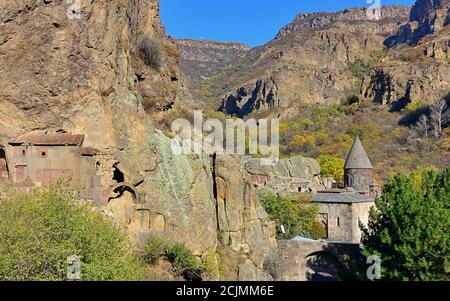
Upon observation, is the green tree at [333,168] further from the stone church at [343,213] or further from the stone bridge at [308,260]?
the stone bridge at [308,260]

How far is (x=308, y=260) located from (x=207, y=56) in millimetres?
149430

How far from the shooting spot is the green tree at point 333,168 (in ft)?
189

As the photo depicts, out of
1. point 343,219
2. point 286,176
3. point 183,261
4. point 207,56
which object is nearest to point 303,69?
point 207,56

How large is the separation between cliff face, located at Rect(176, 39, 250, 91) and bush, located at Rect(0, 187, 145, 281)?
131 meters

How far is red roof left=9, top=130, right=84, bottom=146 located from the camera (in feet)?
48.8

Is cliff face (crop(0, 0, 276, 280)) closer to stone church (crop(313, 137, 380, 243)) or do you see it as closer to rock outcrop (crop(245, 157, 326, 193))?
stone church (crop(313, 137, 380, 243))

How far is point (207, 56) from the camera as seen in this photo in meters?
170

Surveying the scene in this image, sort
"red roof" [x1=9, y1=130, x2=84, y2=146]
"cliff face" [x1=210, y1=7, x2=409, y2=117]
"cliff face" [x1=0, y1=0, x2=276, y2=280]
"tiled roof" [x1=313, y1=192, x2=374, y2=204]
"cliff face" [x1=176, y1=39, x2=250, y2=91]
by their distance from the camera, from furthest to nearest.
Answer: "cliff face" [x1=176, y1=39, x2=250, y2=91] → "cliff face" [x1=210, y1=7, x2=409, y2=117] → "tiled roof" [x1=313, y1=192, x2=374, y2=204] → "cliff face" [x1=0, y1=0, x2=276, y2=280] → "red roof" [x1=9, y1=130, x2=84, y2=146]

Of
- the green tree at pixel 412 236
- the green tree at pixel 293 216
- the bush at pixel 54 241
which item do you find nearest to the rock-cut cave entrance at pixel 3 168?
the bush at pixel 54 241

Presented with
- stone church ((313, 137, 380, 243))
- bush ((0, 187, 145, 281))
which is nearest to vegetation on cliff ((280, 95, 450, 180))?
stone church ((313, 137, 380, 243))
